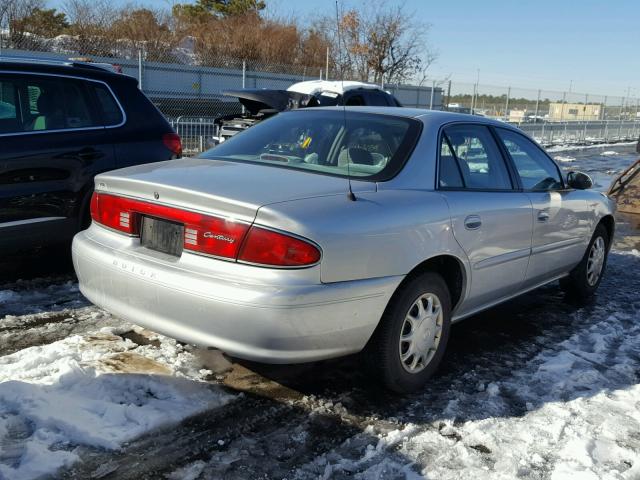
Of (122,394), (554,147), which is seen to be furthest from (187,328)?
(554,147)

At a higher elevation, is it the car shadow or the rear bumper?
the rear bumper

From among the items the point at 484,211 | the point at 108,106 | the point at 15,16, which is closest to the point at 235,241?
the point at 484,211

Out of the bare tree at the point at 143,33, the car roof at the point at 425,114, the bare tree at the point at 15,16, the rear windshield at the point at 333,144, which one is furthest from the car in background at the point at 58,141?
the bare tree at the point at 143,33

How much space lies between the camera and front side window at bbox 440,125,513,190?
3969 mm

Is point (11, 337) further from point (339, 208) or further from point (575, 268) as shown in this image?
point (575, 268)

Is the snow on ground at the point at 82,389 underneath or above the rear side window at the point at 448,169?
underneath

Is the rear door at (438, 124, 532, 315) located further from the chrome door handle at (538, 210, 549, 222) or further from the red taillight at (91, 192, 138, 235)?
the red taillight at (91, 192, 138, 235)

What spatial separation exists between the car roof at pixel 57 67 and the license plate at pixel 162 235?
2453 millimetres

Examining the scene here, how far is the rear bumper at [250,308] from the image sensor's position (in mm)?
2834

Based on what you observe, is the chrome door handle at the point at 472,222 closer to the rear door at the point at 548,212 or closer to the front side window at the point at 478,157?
the front side window at the point at 478,157

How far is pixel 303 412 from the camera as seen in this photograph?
3297 mm

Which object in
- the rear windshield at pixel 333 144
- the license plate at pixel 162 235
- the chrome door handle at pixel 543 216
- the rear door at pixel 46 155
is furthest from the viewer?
the rear door at pixel 46 155


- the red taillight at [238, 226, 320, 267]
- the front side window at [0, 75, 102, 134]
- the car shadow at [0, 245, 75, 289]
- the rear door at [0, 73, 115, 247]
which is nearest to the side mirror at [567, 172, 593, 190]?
the red taillight at [238, 226, 320, 267]

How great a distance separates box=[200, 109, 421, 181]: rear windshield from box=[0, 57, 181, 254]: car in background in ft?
5.19
